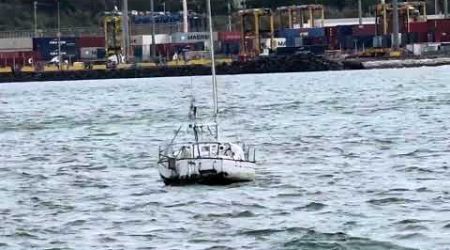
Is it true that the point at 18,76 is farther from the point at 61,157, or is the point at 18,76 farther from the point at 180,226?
the point at 180,226

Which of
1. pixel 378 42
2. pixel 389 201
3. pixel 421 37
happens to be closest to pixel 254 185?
pixel 389 201

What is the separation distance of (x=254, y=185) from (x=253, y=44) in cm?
14530

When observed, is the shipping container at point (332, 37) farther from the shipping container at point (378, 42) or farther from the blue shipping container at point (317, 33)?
the shipping container at point (378, 42)

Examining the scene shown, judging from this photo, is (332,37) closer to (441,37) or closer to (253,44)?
(253,44)

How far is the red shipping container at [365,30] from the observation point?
605 feet

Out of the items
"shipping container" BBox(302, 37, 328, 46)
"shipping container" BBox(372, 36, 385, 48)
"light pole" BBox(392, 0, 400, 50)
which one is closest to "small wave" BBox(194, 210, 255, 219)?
"light pole" BBox(392, 0, 400, 50)

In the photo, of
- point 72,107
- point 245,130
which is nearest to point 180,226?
point 245,130

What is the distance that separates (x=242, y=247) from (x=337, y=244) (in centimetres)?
183

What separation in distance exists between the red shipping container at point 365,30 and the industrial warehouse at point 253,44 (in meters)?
0.12

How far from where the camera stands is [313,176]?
4091cm

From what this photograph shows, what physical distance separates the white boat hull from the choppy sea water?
35cm

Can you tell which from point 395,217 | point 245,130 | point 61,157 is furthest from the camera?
point 245,130

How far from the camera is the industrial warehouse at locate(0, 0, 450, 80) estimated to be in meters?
172

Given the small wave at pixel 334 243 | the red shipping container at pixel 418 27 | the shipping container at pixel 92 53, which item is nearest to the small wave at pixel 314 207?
the small wave at pixel 334 243
